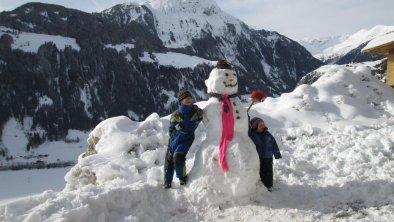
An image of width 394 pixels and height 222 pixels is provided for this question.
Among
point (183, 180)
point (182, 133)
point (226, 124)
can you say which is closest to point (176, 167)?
point (183, 180)

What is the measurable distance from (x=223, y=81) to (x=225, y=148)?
3.63 feet

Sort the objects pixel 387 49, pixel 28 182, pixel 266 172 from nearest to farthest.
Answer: pixel 266 172 < pixel 387 49 < pixel 28 182

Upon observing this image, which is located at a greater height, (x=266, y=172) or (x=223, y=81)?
(x=223, y=81)

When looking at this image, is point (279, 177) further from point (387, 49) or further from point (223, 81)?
point (387, 49)

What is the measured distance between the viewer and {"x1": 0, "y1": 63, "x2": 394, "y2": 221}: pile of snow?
637cm

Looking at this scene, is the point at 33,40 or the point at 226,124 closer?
the point at 226,124

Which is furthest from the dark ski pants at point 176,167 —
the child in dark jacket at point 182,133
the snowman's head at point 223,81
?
the snowman's head at point 223,81

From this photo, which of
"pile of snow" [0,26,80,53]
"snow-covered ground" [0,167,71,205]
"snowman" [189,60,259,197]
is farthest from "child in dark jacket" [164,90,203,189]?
"pile of snow" [0,26,80,53]

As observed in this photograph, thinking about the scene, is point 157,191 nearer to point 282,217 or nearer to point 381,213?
point 282,217

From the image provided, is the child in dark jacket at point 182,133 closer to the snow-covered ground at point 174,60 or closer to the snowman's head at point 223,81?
the snowman's head at point 223,81

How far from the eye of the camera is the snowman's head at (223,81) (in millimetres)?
7523

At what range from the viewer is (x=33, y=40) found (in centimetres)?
16238

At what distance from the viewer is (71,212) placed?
5.99 m

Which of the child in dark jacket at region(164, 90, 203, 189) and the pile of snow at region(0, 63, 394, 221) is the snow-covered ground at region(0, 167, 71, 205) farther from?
the child in dark jacket at region(164, 90, 203, 189)
